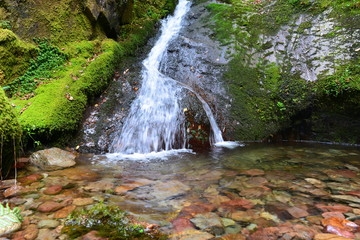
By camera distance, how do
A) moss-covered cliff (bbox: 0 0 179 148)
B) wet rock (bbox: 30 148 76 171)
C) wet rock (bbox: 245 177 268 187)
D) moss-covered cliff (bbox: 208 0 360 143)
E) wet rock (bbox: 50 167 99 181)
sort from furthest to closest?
1. moss-covered cliff (bbox: 208 0 360 143)
2. moss-covered cliff (bbox: 0 0 179 148)
3. wet rock (bbox: 30 148 76 171)
4. wet rock (bbox: 50 167 99 181)
5. wet rock (bbox: 245 177 268 187)

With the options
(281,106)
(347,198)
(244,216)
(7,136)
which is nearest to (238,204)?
(244,216)

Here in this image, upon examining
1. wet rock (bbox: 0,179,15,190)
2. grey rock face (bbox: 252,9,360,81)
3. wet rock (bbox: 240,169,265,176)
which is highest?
grey rock face (bbox: 252,9,360,81)

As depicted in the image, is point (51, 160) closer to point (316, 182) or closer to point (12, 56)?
point (12, 56)

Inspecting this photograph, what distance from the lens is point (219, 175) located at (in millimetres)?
3908

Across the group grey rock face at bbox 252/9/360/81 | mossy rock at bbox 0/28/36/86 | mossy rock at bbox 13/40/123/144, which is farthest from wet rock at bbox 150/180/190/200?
grey rock face at bbox 252/9/360/81

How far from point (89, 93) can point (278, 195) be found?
5081 mm

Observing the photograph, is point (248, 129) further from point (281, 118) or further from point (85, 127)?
point (85, 127)

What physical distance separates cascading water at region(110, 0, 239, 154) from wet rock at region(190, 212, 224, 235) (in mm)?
3090

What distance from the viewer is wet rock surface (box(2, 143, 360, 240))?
2.32 meters

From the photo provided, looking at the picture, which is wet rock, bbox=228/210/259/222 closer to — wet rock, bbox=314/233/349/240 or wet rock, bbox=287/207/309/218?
wet rock, bbox=287/207/309/218

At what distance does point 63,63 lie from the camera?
6.57m

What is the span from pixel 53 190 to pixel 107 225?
1289 millimetres

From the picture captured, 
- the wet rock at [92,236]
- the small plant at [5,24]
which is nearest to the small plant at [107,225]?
the wet rock at [92,236]

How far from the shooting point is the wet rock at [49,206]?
2.64 metres
